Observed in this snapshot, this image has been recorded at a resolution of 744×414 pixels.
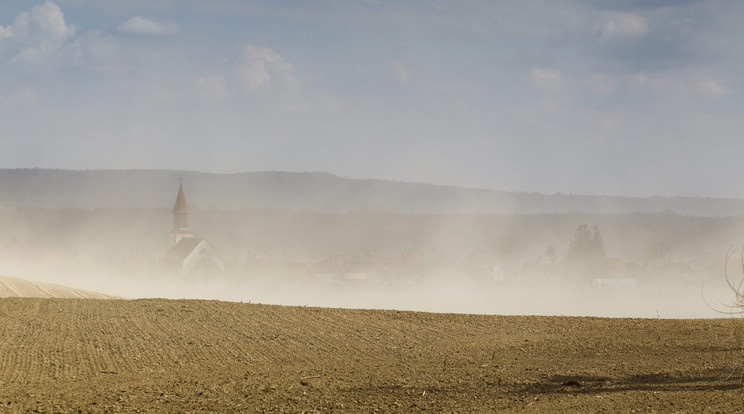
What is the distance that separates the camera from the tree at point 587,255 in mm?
148750

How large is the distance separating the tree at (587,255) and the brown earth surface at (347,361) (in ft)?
425

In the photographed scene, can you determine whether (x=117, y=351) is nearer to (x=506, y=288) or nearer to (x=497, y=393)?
(x=497, y=393)

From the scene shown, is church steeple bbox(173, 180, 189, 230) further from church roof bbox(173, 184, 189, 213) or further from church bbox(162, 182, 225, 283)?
church bbox(162, 182, 225, 283)

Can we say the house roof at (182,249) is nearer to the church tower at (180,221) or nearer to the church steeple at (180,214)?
the church tower at (180,221)

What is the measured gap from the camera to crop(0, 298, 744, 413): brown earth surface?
1270 cm

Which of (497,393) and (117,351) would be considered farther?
(117,351)

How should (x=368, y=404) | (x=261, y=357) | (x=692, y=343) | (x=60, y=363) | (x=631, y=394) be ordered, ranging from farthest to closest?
1. (x=692, y=343)
2. (x=261, y=357)
3. (x=60, y=363)
4. (x=631, y=394)
5. (x=368, y=404)

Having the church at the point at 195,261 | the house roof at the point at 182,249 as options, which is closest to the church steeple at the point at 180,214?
the church at the point at 195,261

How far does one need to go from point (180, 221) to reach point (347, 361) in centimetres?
10812

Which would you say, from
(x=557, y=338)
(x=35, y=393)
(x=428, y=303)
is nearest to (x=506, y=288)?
(x=428, y=303)

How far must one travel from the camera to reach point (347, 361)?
16500 mm

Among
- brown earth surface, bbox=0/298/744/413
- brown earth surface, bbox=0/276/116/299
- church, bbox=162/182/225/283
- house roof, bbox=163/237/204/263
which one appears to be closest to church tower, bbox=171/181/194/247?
church, bbox=162/182/225/283

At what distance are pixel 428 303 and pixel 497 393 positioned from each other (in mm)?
102149

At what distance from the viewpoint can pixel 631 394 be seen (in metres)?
13.5
